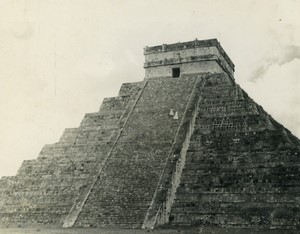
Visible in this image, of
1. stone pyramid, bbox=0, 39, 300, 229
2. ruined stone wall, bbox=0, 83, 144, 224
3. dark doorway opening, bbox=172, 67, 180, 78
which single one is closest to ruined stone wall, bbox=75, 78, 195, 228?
stone pyramid, bbox=0, 39, 300, 229

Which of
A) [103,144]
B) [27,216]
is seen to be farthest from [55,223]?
[103,144]

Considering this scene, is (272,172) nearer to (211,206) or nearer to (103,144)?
(211,206)

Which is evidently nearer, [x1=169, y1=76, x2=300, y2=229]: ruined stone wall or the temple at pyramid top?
[x1=169, y1=76, x2=300, y2=229]: ruined stone wall

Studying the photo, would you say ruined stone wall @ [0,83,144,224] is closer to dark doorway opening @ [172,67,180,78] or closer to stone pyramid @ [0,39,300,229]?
stone pyramid @ [0,39,300,229]

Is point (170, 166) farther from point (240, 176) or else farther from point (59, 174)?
point (59, 174)

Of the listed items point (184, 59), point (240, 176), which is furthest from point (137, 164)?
point (184, 59)

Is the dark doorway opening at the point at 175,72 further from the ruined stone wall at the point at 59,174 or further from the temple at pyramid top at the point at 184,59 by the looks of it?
the ruined stone wall at the point at 59,174
